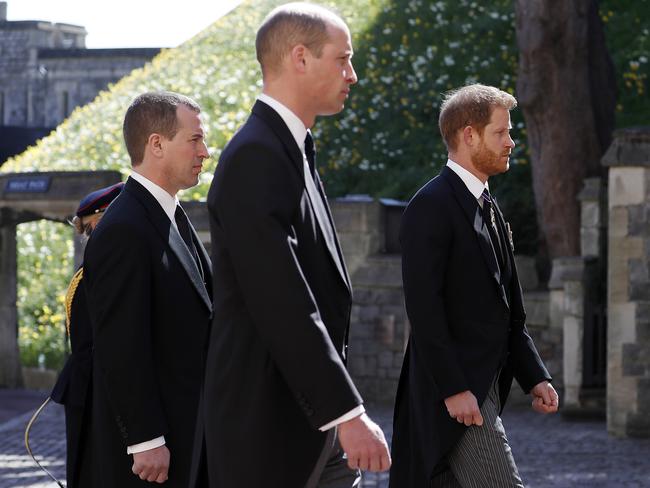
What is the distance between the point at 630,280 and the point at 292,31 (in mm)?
8652

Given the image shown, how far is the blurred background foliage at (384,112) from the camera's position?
67.6 feet

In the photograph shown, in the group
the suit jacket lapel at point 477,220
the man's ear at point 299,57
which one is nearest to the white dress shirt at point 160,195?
the suit jacket lapel at point 477,220

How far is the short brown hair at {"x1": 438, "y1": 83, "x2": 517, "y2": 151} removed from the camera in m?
5.20

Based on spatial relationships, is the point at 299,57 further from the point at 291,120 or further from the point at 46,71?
the point at 46,71

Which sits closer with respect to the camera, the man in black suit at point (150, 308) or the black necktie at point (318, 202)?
the black necktie at point (318, 202)

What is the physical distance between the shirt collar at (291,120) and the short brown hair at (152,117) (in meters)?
1.14

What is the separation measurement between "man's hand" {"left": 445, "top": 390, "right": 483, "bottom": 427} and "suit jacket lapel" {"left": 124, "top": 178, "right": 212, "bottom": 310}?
2.86 ft

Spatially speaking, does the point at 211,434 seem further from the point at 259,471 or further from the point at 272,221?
the point at 272,221

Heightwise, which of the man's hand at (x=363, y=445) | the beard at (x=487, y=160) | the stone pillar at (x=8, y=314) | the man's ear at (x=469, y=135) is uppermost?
the man's ear at (x=469, y=135)

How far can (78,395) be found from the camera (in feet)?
16.6

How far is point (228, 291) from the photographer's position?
3.68 meters

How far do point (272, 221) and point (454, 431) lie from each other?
167 cm

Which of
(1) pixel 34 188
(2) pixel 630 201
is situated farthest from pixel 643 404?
(1) pixel 34 188

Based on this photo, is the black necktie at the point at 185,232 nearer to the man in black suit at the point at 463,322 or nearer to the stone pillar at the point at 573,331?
the man in black suit at the point at 463,322
